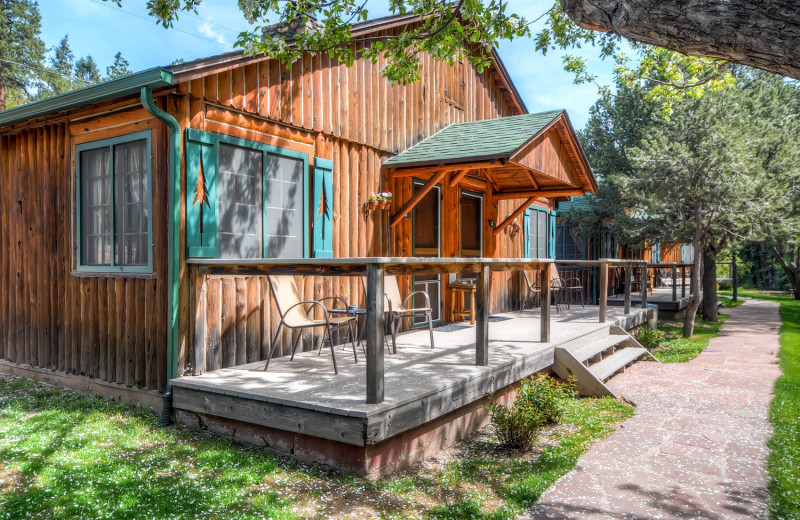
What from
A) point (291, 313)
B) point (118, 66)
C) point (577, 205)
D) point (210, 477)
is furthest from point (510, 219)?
point (118, 66)

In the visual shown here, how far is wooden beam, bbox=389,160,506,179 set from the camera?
21.6 feet

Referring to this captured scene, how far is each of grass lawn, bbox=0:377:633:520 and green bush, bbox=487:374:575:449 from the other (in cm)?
13

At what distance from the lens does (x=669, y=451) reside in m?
4.27

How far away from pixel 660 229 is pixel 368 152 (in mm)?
7774

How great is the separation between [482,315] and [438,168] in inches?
98.5

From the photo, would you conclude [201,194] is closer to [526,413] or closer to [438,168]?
[438,168]

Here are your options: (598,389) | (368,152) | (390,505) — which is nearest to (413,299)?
(368,152)

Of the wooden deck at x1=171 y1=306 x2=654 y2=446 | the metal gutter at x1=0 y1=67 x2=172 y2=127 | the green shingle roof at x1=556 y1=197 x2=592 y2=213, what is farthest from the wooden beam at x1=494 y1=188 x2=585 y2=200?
the metal gutter at x1=0 y1=67 x2=172 y2=127

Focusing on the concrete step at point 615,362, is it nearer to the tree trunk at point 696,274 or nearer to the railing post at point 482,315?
the railing post at point 482,315

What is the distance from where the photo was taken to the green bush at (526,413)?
423 cm

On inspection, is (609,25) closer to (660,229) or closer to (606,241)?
(660,229)

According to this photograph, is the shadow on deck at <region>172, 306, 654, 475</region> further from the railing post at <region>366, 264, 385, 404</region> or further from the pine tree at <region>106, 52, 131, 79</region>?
the pine tree at <region>106, 52, 131, 79</region>

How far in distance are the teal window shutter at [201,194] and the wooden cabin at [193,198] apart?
0.01 meters

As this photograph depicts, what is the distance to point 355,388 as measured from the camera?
13.7 ft
